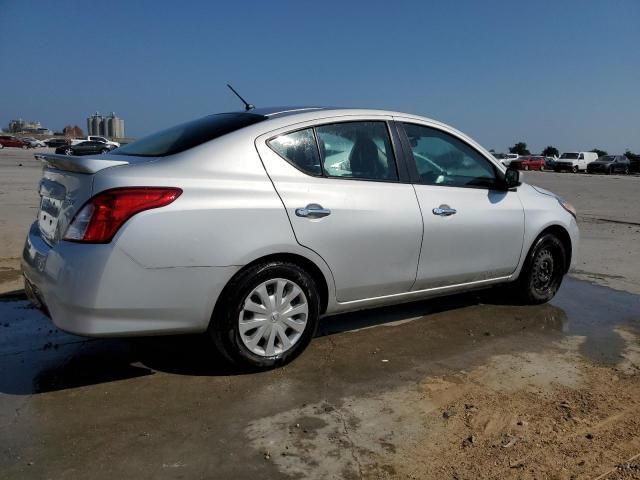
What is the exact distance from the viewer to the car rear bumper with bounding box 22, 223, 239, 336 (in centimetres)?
307

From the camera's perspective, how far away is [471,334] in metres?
4.58

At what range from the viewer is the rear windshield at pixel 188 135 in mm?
3689

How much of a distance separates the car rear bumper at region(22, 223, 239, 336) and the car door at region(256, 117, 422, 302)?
64 cm

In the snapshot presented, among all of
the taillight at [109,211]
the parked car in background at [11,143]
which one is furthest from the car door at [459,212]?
the parked car in background at [11,143]

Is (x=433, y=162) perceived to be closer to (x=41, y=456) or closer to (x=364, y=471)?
(x=364, y=471)

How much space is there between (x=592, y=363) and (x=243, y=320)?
235cm

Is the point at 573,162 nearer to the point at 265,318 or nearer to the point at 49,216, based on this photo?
the point at 265,318

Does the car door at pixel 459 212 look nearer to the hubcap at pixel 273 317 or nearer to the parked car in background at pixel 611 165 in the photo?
the hubcap at pixel 273 317

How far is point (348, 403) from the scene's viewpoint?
330cm

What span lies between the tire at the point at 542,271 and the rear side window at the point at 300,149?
234cm

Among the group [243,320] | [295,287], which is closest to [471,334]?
[295,287]

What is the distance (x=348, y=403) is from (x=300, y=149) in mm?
1585

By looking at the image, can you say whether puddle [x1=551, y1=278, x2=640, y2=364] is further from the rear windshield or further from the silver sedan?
the rear windshield

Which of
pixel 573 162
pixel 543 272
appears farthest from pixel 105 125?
pixel 543 272
